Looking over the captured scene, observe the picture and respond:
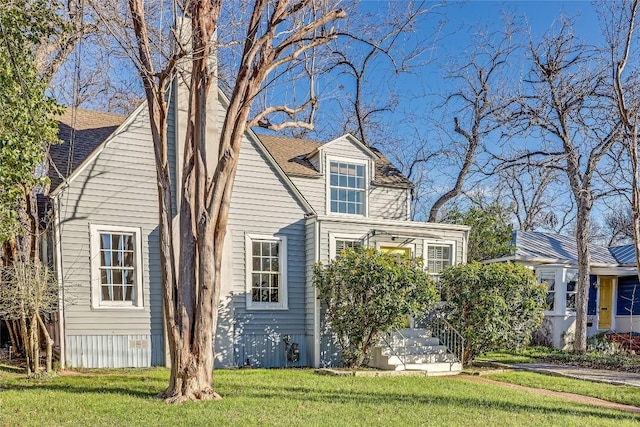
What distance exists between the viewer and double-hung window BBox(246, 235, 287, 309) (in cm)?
1069

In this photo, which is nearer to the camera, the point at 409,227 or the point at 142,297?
the point at 142,297

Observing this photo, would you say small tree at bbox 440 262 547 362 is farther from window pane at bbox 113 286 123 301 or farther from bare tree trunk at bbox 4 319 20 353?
bare tree trunk at bbox 4 319 20 353

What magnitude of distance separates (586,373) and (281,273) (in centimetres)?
710

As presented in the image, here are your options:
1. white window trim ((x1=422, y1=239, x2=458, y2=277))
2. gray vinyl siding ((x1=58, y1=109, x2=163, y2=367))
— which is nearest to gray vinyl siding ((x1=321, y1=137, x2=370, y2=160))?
white window trim ((x1=422, y1=239, x2=458, y2=277))

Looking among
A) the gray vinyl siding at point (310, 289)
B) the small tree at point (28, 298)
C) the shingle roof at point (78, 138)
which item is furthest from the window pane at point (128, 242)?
the gray vinyl siding at point (310, 289)

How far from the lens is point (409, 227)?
37.8 ft

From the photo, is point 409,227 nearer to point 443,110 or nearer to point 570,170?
point 570,170

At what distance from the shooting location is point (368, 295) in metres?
9.65

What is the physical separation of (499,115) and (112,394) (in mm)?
12436

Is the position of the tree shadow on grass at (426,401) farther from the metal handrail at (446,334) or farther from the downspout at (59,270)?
the downspout at (59,270)

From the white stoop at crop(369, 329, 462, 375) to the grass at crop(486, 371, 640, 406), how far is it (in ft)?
3.07

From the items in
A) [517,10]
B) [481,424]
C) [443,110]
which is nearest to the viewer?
[481,424]

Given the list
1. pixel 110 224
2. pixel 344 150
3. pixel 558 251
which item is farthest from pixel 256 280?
pixel 558 251

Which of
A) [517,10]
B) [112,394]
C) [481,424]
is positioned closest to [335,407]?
[481,424]
